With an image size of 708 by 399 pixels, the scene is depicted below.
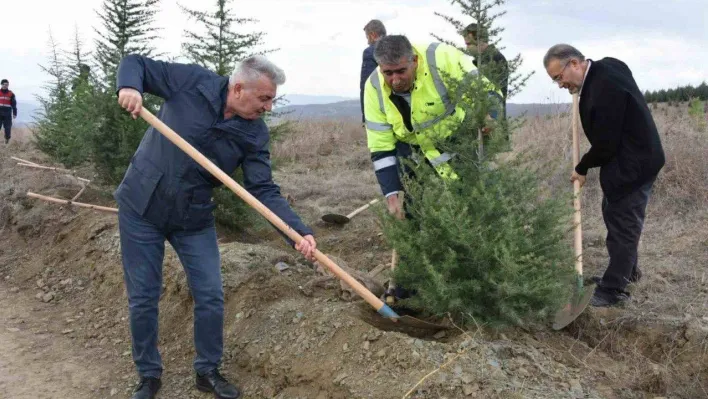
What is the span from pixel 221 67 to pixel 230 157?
12.5 feet

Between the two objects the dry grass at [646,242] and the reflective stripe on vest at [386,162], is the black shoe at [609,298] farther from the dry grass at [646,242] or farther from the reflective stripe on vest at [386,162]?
the reflective stripe on vest at [386,162]

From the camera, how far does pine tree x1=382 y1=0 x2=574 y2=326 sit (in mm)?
3520

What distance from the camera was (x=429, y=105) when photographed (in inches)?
159

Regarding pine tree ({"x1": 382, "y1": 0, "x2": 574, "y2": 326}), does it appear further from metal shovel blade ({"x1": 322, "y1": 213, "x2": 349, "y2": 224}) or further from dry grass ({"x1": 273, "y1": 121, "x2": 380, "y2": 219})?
dry grass ({"x1": 273, "y1": 121, "x2": 380, "y2": 219})

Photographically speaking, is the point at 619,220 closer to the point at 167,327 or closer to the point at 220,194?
the point at 167,327

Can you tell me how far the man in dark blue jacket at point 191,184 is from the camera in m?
3.46

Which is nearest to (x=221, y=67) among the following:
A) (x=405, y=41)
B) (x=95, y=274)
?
(x=95, y=274)

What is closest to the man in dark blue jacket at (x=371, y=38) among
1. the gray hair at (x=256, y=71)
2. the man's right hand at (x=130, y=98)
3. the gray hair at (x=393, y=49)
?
the gray hair at (x=393, y=49)

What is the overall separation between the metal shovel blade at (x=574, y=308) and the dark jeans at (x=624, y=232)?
45 centimetres

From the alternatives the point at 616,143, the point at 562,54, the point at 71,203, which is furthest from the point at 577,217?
the point at 71,203

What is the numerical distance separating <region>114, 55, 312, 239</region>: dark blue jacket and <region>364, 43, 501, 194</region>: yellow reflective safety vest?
37.6 inches

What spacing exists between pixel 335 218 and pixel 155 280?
416 cm

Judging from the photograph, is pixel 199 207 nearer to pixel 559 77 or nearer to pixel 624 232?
pixel 559 77

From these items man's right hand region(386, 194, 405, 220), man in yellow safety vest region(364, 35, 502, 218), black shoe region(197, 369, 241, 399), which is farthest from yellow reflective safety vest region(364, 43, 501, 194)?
black shoe region(197, 369, 241, 399)
